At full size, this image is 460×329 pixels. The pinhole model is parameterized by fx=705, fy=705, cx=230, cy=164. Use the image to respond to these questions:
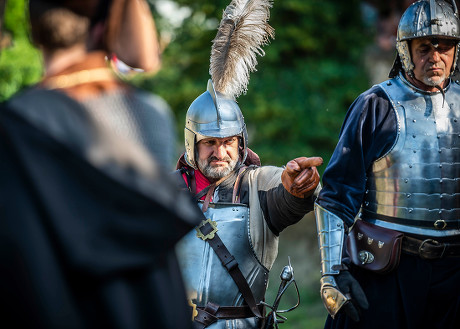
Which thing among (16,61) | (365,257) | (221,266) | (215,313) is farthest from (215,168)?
(16,61)

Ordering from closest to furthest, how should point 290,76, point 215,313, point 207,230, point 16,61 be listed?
point 215,313 → point 207,230 → point 16,61 → point 290,76

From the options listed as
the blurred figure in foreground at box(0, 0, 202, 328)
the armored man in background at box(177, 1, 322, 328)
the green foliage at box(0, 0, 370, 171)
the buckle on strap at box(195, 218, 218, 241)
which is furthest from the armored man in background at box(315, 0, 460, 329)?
the green foliage at box(0, 0, 370, 171)

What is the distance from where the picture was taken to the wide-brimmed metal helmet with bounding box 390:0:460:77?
405 cm

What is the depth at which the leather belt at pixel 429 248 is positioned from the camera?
3838 mm

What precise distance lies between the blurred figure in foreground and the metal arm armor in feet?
6.73

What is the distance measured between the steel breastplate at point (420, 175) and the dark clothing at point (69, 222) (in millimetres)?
2329

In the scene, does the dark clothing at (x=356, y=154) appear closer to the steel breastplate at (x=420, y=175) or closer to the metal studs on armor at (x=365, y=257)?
the steel breastplate at (x=420, y=175)

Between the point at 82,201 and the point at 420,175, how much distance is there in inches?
102

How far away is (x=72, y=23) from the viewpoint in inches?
77.4

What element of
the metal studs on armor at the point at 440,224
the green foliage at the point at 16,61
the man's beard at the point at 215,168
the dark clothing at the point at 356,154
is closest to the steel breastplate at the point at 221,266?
the man's beard at the point at 215,168

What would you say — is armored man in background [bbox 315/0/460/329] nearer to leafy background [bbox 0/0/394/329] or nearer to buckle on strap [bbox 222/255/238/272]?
buckle on strap [bbox 222/255/238/272]

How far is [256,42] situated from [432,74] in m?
1.32

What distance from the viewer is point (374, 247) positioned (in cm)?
389

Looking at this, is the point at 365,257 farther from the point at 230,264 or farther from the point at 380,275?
the point at 230,264
